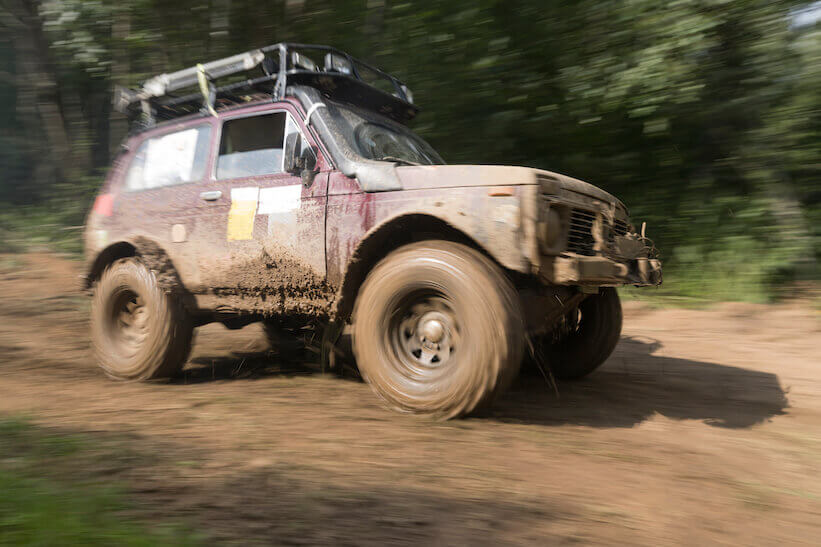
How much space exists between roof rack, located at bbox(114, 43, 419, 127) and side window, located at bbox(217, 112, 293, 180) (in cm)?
20

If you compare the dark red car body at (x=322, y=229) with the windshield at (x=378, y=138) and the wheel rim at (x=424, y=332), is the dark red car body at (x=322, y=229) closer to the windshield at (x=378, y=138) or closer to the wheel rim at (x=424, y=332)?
the windshield at (x=378, y=138)

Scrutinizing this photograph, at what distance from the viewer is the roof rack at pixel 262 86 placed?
418 cm

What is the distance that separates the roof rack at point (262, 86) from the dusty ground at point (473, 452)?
7.41 ft

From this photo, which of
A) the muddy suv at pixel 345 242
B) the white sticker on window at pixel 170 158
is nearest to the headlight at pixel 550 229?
the muddy suv at pixel 345 242

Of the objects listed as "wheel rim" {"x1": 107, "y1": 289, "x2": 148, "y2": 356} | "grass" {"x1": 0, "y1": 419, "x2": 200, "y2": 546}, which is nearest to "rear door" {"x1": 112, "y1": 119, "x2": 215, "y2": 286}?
"wheel rim" {"x1": 107, "y1": 289, "x2": 148, "y2": 356}

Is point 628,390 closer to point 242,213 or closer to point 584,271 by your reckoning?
point 584,271

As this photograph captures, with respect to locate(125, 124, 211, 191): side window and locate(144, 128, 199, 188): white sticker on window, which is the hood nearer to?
locate(125, 124, 211, 191): side window

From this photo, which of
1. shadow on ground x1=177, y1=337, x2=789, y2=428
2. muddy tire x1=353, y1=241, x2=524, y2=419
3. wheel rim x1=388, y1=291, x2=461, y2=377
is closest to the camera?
muddy tire x1=353, y1=241, x2=524, y2=419

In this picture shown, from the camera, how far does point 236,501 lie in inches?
83.0

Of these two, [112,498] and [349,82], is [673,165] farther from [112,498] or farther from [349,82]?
[112,498]

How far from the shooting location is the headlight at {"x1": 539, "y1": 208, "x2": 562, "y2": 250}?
3.08 metres

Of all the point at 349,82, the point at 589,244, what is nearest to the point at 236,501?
the point at 589,244

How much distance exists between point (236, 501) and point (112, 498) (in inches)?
16.8

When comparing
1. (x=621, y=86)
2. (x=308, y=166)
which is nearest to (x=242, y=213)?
(x=308, y=166)
